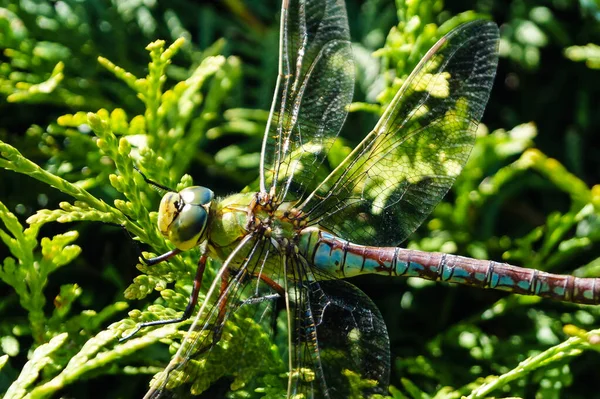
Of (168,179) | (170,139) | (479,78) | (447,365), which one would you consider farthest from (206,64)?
(447,365)

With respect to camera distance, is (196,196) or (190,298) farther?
(196,196)

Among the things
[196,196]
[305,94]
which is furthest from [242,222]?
[305,94]

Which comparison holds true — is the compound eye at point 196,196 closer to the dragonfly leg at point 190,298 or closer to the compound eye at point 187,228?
the compound eye at point 187,228

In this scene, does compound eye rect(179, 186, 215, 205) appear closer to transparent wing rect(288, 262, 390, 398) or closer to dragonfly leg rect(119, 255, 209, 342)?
dragonfly leg rect(119, 255, 209, 342)

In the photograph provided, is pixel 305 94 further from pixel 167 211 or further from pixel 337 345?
pixel 337 345

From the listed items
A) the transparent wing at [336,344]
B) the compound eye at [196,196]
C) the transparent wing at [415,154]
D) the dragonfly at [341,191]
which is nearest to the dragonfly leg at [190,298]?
the dragonfly at [341,191]

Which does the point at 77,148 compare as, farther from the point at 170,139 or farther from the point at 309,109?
the point at 309,109
